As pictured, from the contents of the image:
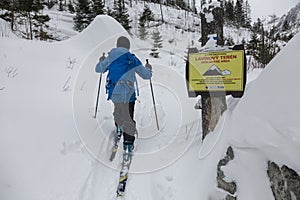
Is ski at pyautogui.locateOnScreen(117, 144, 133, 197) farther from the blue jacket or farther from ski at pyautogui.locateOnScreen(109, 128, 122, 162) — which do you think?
the blue jacket

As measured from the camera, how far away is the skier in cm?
302

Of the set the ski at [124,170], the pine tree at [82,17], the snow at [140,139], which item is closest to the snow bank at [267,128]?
the snow at [140,139]

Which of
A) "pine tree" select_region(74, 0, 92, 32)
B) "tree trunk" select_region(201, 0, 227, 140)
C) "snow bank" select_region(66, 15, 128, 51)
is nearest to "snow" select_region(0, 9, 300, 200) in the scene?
"tree trunk" select_region(201, 0, 227, 140)

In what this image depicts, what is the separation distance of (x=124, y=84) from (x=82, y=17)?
1591 centimetres

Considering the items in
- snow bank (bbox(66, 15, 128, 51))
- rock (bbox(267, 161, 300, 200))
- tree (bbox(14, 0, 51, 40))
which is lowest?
rock (bbox(267, 161, 300, 200))

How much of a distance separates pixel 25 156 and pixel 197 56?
7.77ft

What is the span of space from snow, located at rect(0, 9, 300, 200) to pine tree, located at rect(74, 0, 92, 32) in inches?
482

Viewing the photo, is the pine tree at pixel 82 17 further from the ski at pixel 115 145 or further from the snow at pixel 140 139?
the ski at pixel 115 145

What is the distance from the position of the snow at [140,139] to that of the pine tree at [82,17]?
40.2ft

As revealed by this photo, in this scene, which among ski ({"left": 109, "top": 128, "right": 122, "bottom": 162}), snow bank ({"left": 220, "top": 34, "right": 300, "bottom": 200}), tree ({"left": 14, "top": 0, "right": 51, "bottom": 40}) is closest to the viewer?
snow bank ({"left": 220, "top": 34, "right": 300, "bottom": 200})

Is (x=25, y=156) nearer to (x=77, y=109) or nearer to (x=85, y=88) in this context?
(x=77, y=109)

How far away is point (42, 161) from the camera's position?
2.50 meters

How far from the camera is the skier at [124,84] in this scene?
3.02m

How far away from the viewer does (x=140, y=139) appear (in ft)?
12.0
